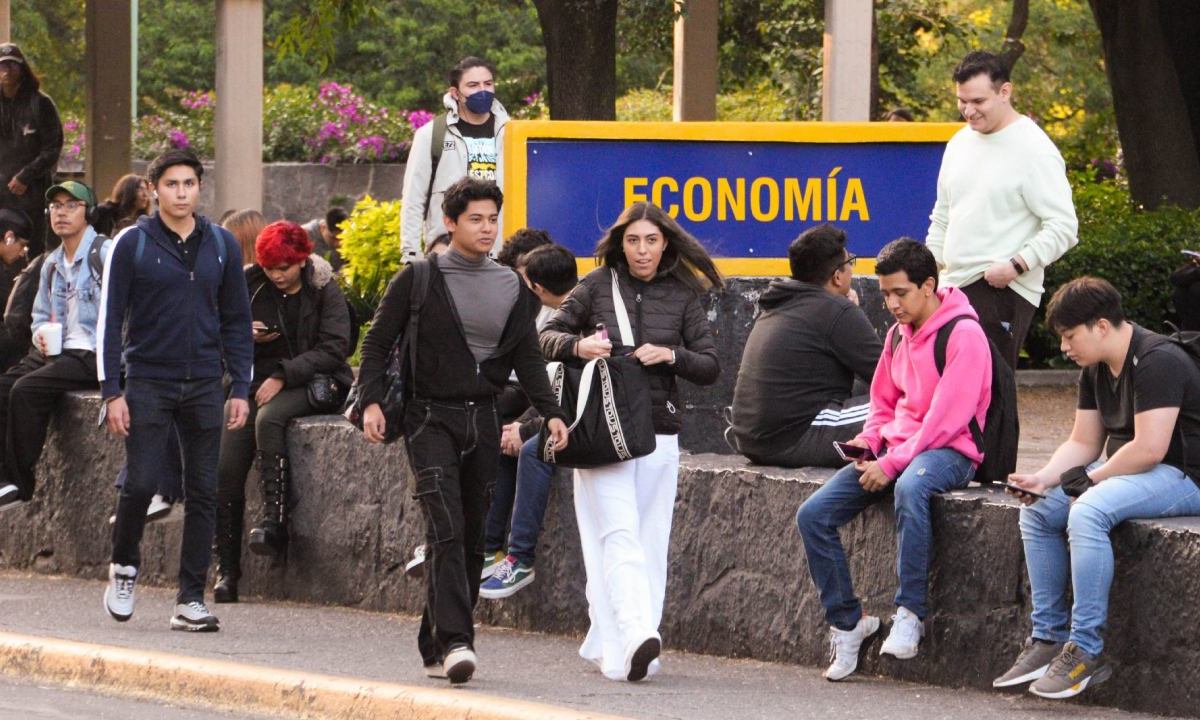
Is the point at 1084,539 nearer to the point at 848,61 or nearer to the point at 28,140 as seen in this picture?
the point at 848,61

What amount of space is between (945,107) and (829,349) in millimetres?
28692

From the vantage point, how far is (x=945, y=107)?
35.9 meters

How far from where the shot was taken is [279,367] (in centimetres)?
939

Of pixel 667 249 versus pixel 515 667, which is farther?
pixel 515 667

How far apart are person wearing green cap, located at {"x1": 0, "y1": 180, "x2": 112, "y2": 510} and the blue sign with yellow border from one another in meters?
2.13

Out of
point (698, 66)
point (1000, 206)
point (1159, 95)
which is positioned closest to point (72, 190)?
point (1000, 206)

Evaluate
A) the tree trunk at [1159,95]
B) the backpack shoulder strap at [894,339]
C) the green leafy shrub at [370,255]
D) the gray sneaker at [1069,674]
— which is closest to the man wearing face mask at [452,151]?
the backpack shoulder strap at [894,339]

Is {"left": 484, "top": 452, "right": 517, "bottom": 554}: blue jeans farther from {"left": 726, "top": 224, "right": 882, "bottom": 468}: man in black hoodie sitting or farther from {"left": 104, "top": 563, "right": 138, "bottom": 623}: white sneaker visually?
{"left": 104, "top": 563, "right": 138, "bottom": 623}: white sneaker

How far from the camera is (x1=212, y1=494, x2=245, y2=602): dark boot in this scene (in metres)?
9.51

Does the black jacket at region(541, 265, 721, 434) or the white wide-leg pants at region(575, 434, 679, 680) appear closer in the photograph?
the white wide-leg pants at region(575, 434, 679, 680)

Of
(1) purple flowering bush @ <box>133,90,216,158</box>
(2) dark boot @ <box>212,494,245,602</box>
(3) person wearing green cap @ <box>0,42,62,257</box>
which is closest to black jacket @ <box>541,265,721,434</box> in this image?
(2) dark boot @ <box>212,494,245,602</box>

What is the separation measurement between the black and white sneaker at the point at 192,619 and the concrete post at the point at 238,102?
9677mm

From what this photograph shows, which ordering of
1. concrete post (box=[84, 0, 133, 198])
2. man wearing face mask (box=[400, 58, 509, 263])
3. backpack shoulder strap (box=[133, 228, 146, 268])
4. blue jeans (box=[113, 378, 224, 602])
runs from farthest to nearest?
concrete post (box=[84, 0, 133, 198])
man wearing face mask (box=[400, 58, 509, 263])
blue jeans (box=[113, 378, 224, 602])
backpack shoulder strap (box=[133, 228, 146, 268])

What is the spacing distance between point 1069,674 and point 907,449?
99 cm
